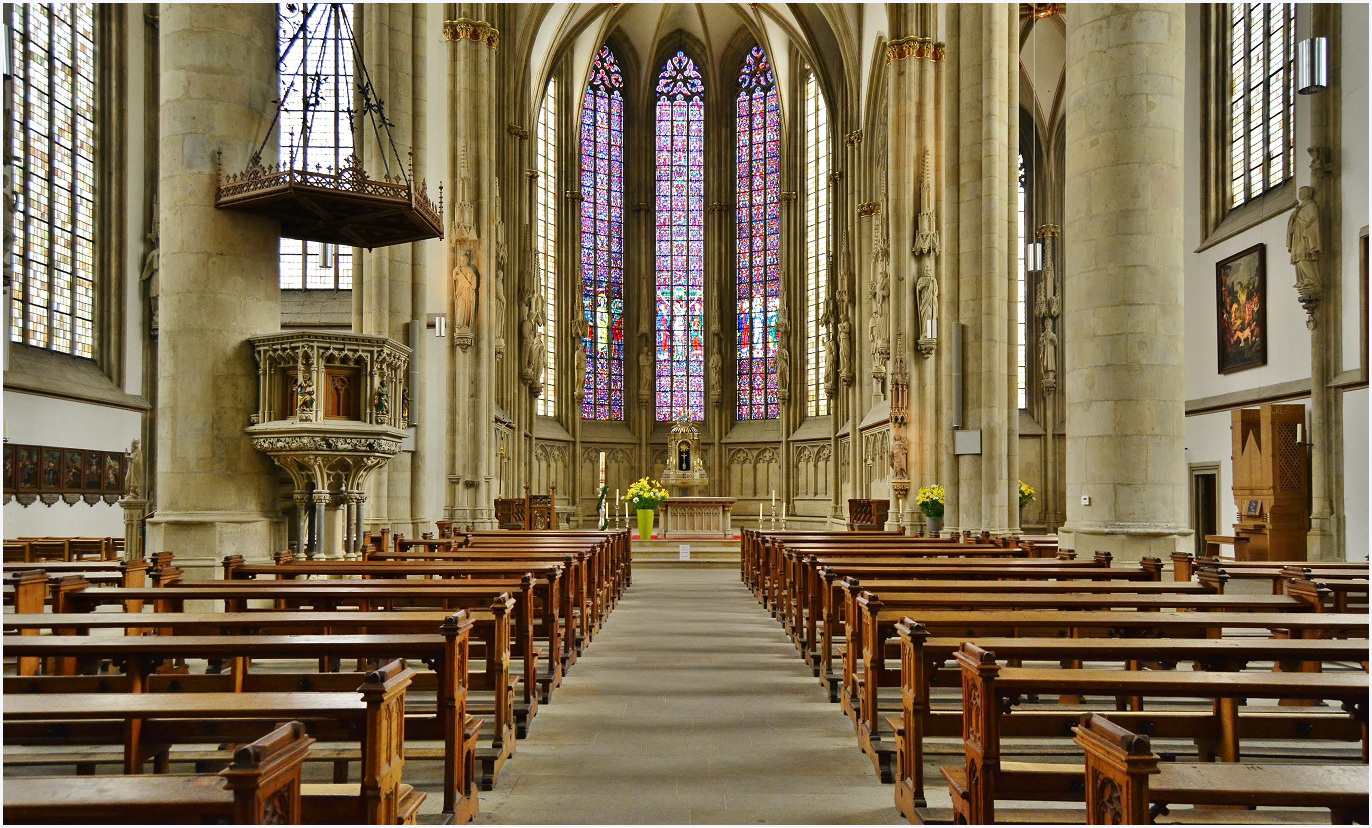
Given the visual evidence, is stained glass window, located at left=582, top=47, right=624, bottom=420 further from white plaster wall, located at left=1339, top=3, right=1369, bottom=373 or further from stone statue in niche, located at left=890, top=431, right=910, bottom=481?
white plaster wall, located at left=1339, top=3, right=1369, bottom=373

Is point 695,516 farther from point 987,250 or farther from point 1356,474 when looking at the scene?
point 1356,474

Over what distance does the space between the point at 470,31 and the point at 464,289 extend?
5.72 m

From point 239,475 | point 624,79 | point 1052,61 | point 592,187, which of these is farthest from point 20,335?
point 1052,61

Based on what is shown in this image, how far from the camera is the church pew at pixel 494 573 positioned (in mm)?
8086

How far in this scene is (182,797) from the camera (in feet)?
8.40

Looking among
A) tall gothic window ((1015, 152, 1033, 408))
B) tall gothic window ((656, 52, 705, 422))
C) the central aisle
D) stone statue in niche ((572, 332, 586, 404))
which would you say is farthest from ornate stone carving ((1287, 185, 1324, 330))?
stone statue in niche ((572, 332, 586, 404))

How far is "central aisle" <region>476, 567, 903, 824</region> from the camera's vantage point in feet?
17.4

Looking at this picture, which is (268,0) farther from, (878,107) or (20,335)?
(878,107)

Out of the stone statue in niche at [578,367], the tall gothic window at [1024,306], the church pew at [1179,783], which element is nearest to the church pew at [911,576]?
the church pew at [1179,783]

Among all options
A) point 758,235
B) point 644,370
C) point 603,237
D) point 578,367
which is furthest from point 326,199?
point 758,235

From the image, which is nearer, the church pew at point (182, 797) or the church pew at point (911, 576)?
the church pew at point (182, 797)

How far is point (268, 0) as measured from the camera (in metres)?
10.9

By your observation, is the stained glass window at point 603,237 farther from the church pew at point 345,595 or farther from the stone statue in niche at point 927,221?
the church pew at point 345,595

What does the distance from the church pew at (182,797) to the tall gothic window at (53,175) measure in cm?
1936
